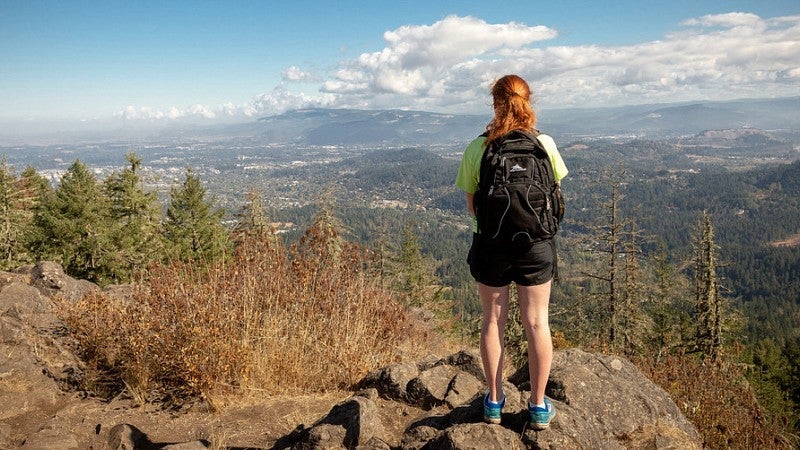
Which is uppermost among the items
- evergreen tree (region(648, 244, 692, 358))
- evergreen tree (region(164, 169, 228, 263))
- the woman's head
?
the woman's head

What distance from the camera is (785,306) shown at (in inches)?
4498

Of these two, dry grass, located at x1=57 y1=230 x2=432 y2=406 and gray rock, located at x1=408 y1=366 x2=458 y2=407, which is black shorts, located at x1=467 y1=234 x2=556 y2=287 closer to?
gray rock, located at x1=408 y1=366 x2=458 y2=407

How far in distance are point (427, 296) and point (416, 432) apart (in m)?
26.8

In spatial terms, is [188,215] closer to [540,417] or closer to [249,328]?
[249,328]

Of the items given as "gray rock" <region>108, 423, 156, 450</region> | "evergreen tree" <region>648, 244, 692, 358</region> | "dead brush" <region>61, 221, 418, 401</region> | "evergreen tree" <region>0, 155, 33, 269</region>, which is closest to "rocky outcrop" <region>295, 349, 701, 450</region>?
"dead brush" <region>61, 221, 418, 401</region>

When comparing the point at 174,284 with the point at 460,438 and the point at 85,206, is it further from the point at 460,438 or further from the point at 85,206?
the point at 85,206

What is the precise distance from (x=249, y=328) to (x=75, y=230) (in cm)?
2098

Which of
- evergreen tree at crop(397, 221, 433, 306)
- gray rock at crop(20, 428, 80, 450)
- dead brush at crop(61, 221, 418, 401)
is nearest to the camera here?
gray rock at crop(20, 428, 80, 450)

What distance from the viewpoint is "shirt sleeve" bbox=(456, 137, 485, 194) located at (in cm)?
290

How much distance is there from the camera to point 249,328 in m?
4.48

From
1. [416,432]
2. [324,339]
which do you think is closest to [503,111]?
[416,432]

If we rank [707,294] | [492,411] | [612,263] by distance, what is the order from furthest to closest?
[707,294] → [612,263] → [492,411]

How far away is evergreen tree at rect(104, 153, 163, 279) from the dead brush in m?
18.2

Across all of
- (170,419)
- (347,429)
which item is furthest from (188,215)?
(347,429)
